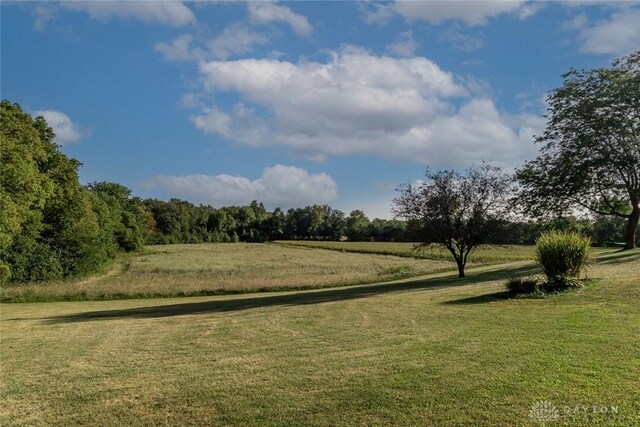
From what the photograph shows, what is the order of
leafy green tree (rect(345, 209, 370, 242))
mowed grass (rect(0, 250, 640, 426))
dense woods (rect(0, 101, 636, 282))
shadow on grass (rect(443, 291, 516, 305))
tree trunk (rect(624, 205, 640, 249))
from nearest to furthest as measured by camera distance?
1. mowed grass (rect(0, 250, 640, 426))
2. shadow on grass (rect(443, 291, 516, 305))
3. dense woods (rect(0, 101, 636, 282))
4. tree trunk (rect(624, 205, 640, 249))
5. leafy green tree (rect(345, 209, 370, 242))

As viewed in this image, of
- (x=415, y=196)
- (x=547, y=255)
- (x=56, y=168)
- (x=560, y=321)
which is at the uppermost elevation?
(x=56, y=168)

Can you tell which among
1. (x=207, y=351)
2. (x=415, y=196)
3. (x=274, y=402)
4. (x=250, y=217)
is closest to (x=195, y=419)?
(x=274, y=402)

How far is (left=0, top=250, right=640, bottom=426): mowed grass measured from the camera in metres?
5.86

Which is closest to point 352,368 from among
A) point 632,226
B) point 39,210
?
point 632,226

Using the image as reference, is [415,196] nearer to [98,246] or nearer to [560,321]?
[560,321]

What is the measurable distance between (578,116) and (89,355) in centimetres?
3269

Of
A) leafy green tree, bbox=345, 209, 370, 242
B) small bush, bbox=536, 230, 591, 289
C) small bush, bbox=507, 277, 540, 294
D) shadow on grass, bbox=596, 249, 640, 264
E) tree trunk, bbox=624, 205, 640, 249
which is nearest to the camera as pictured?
small bush, bbox=507, 277, 540, 294

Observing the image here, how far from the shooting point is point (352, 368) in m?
7.73

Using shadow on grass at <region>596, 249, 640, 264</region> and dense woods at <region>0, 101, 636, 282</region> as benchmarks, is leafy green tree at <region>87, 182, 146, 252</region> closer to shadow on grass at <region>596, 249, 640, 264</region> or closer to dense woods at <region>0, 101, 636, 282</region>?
dense woods at <region>0, 101, 636, 282</region>

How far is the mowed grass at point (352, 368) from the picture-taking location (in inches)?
231

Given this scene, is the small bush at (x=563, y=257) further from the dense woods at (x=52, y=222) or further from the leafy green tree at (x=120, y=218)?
the leafy green tree at (x=120, y=218)

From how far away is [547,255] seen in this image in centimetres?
1527

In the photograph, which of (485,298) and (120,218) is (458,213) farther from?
(120,218)

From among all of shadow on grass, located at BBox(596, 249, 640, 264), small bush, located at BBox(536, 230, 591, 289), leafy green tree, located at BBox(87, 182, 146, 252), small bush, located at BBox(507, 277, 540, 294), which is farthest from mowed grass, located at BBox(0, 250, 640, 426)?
leafy green tree, located at BBox(87, 182, 146, 252)
